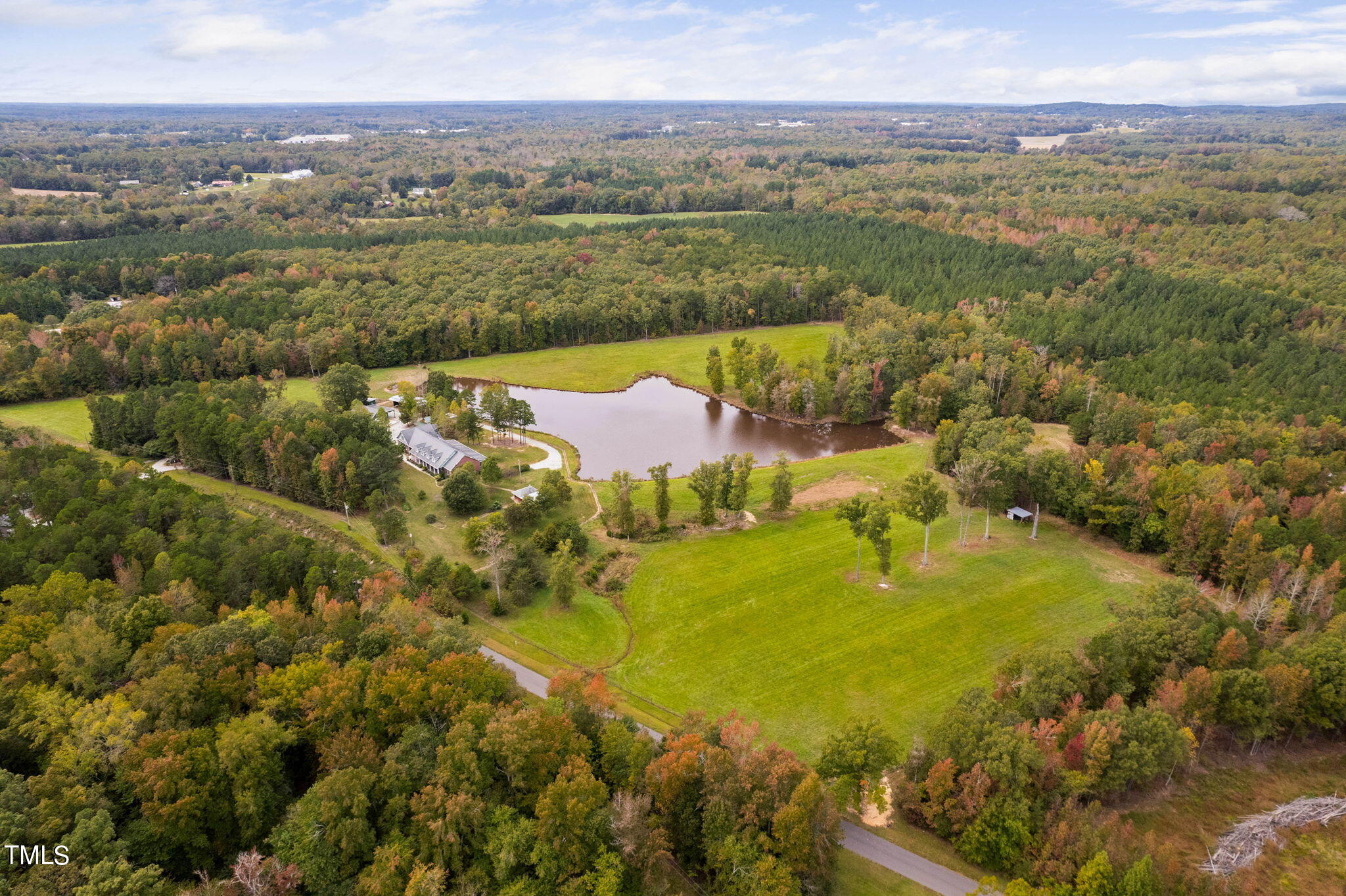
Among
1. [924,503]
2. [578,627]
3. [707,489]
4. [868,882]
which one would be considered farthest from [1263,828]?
[707,489]

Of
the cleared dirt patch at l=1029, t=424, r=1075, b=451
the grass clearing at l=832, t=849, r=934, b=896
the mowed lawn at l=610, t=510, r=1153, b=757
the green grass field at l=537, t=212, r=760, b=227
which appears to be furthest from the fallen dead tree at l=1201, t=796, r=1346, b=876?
the green grass field at l=537, t=212, r=760, b=227

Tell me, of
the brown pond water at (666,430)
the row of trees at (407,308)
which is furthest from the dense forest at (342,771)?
the row of trees at (407,308)

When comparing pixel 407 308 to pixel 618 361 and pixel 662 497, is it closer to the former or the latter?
pixel 618 361

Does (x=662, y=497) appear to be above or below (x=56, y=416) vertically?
below

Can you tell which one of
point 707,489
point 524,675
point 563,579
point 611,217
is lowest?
point 524,675

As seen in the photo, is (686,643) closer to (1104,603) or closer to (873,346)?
(1104,603)

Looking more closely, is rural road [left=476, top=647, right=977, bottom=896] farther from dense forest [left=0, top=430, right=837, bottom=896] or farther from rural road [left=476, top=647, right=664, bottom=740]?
rural road [left=476, top=647, right=664, bottom=740]

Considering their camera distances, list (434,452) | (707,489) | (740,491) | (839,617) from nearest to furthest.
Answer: (839,617) < (707,489) < (740,491) < (434,452)

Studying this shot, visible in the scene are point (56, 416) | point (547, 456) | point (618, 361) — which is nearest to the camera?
point (547, 456)
